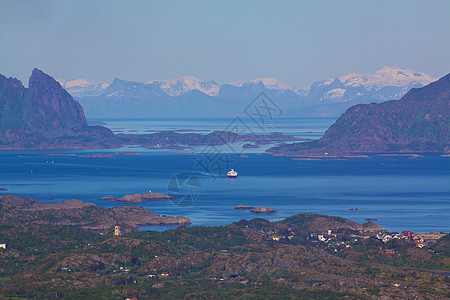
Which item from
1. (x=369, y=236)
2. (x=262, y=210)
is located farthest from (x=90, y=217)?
(x=369, y=236)

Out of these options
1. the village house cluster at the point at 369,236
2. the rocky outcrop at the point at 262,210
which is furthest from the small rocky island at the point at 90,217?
the village house cluster at the point at 369,236

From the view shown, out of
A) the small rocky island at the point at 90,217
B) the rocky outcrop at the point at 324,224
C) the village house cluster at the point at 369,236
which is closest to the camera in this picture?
the village house cluster at the point at 369,236

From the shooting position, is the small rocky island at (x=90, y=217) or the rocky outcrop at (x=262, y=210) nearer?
the small rocky island at (x=90, y=217)

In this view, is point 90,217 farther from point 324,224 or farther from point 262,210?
point 324,224

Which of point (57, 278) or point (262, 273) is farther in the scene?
point (262, 273)

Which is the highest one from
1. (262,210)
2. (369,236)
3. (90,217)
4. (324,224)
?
(90,217)

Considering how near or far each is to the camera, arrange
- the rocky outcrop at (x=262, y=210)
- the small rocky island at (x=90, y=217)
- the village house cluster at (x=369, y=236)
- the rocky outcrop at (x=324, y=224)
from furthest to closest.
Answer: the rocky outcrop at (x=262, y=210) < the small rocky island at (x=90, y=217) < the rocky outcrop at (x=324, y=224) < the village house cluster at (x=369, y=236)

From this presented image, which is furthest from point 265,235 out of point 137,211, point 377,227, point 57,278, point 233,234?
point 57,278

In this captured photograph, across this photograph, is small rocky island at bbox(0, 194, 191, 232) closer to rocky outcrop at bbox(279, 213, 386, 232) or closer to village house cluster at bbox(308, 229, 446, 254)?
rocky outcrop at bbox(279, 213, 386, 232)

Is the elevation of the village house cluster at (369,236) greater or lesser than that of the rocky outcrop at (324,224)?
lesser

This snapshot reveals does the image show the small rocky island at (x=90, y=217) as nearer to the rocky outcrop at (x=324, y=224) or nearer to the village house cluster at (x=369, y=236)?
the rocky outcrop at (x=324, y=224)

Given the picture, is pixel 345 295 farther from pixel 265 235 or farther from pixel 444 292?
pixel 265 235
